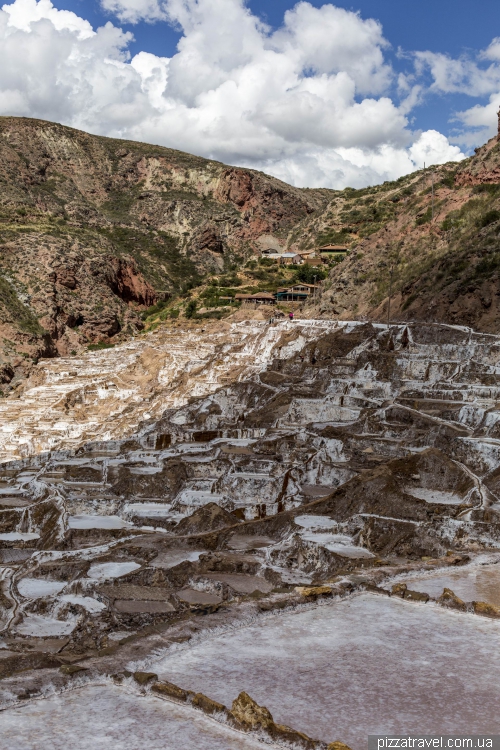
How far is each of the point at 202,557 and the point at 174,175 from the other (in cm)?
8811

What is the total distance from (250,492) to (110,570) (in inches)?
271

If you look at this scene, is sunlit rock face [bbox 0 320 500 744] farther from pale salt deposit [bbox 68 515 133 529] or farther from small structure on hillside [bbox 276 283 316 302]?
small structure on hillside [bbox 276 283 316 302]

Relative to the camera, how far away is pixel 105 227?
282 feet

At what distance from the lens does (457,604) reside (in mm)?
12383

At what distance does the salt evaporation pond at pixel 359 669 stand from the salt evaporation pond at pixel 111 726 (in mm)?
560

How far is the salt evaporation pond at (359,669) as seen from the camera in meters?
8.69

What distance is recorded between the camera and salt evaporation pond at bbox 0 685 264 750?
8.10 m

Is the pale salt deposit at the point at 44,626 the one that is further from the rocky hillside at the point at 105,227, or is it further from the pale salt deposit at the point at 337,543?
the rocky hillside at the point at 105,227

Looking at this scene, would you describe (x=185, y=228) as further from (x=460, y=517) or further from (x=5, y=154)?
(x=460, y=517)

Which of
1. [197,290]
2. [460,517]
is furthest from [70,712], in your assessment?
[197,290]

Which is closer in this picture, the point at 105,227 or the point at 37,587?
the point at 37,587

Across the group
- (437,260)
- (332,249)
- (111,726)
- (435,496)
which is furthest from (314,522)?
(332,249)

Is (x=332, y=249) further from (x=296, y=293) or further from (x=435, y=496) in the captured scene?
(x=435, y=496)

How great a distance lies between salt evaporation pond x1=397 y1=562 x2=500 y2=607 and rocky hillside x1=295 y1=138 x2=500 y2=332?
24341 mm
